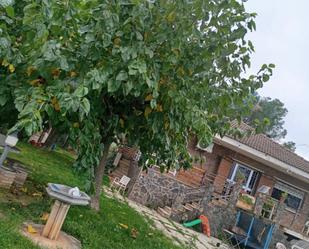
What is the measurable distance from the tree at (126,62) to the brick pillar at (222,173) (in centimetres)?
1363

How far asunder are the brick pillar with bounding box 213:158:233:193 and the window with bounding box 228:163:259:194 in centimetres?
43

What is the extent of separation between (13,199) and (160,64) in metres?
3.58

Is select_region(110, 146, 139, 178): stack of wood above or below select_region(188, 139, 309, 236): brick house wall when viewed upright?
below

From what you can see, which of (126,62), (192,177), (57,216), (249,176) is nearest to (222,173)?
(249,176)

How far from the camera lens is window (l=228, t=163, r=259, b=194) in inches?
805

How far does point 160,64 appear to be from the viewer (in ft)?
17.8

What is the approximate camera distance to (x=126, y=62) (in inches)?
190

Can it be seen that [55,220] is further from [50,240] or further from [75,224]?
[75,224]

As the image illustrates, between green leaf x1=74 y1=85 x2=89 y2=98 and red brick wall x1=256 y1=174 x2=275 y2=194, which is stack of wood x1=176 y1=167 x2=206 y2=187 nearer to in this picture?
red brick wall x1=256 y1=174 x2=275 y2=194

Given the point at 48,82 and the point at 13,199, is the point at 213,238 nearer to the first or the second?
the point at 13,199

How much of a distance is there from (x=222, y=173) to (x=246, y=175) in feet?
5.34

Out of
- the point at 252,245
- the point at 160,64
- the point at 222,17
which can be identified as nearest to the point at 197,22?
the point at 222,17

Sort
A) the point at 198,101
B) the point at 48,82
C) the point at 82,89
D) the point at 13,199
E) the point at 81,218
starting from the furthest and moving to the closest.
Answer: the point at 81,218 → the point at 13,199 → the point at 198,101 → the point at 48,82 → the point at 82,89

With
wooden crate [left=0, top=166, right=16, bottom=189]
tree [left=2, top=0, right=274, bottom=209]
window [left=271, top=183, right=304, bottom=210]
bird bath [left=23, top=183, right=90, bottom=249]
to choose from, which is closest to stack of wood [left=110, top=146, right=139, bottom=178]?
window [left=271, top=183, right=304, bottom=210]
